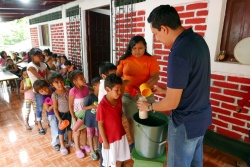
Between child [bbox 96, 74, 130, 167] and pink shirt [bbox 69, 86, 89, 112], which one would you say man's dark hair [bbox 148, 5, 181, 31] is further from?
pink shirt [bbox 69, 86, 89, 112]

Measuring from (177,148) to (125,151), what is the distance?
75cm

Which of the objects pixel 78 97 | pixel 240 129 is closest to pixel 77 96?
pixel 78 97

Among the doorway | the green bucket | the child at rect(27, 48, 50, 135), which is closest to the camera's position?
the green bucket

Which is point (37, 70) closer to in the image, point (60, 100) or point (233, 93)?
point (60, 100)

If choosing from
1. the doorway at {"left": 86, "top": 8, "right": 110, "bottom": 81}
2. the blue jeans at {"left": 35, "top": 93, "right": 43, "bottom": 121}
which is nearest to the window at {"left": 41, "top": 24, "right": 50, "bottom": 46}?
the doorway at {"left": 86, "top": 8, "right": 110, "bottom": 81}

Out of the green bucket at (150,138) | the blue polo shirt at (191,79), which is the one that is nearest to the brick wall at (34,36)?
the green bucket at (150,138)

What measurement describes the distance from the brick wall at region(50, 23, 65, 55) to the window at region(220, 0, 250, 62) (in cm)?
468

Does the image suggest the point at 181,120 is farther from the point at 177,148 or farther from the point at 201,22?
the point at 201,22

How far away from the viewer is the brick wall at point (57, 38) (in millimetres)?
5594

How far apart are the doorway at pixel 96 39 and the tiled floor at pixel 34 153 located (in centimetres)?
229

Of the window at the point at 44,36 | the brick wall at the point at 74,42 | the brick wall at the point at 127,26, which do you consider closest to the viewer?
the brick wall at the point at 127,26

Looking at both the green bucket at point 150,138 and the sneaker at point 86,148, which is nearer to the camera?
the green bucket at point 150,138

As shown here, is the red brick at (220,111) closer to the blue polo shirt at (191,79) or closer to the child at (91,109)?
the blue polo shirt at (191,79)

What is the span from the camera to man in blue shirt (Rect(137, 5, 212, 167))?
110cm
